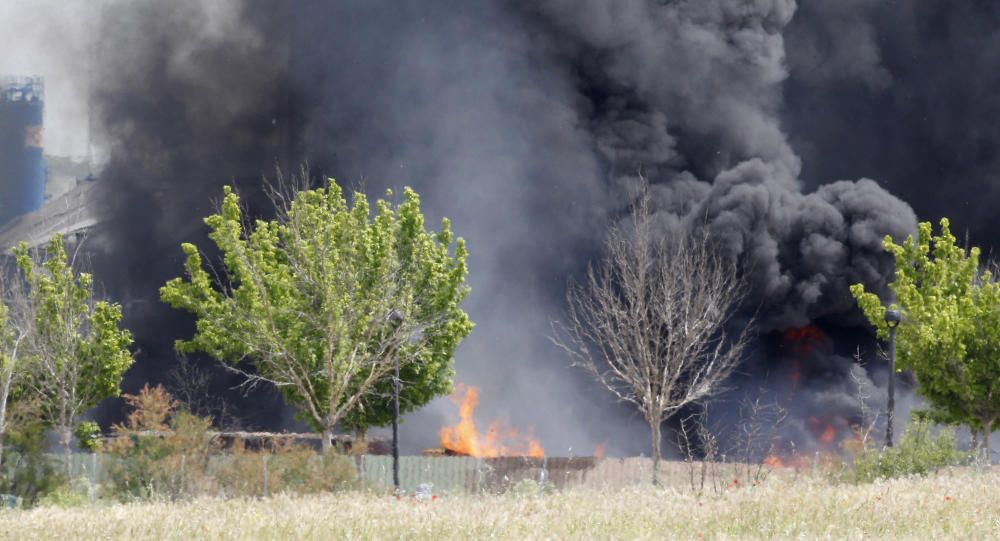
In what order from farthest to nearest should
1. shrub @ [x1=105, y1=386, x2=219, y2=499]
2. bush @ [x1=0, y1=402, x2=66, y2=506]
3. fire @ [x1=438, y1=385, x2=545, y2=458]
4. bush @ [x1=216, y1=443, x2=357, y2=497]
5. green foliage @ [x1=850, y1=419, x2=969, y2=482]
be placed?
1. fire @ [x1=438, y1=385, x2=545, y2=458]
2. bush @ [x1=0, y1=402, x2=66, y2=506]
3. green foliage @ [x1=850, y1=419, x2=969, y2=482]
4. shrub @ [x1=105, y1=386, x2=219, y2=499]
5. bush @ [x1=216, y1=443, x2=357, y2=497]

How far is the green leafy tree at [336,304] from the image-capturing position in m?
27.5

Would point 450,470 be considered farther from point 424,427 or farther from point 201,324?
point 424,427

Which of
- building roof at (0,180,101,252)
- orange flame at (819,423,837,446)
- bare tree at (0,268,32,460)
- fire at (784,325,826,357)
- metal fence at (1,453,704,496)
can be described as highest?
building roof at (0,180,101,252)

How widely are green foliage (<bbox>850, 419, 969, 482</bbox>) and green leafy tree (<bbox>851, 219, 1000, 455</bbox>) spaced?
1134cm

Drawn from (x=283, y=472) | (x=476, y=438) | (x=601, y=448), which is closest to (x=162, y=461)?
(x=283, y=472)

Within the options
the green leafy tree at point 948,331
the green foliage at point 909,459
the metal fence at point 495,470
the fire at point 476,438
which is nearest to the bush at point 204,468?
the green foliage at point 909,459

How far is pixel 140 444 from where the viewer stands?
22.7 meters

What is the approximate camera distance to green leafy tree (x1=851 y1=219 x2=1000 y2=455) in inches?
1361

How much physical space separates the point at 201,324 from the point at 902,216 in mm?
30283

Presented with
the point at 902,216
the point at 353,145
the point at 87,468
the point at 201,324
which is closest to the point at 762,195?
the point at 902,216

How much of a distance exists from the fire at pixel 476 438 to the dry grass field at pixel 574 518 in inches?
1432

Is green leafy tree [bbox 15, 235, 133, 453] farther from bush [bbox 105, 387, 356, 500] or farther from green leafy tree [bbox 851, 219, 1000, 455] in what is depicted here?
green leafy tree [bbox 851, 219, 1000, 455]

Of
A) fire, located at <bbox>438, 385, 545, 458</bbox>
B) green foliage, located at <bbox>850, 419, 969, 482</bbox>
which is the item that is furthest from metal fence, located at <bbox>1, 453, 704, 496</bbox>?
fire, located at <bbox>438, 385, 545, 458</bbox>

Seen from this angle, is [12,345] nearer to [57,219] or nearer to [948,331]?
[948,331]
